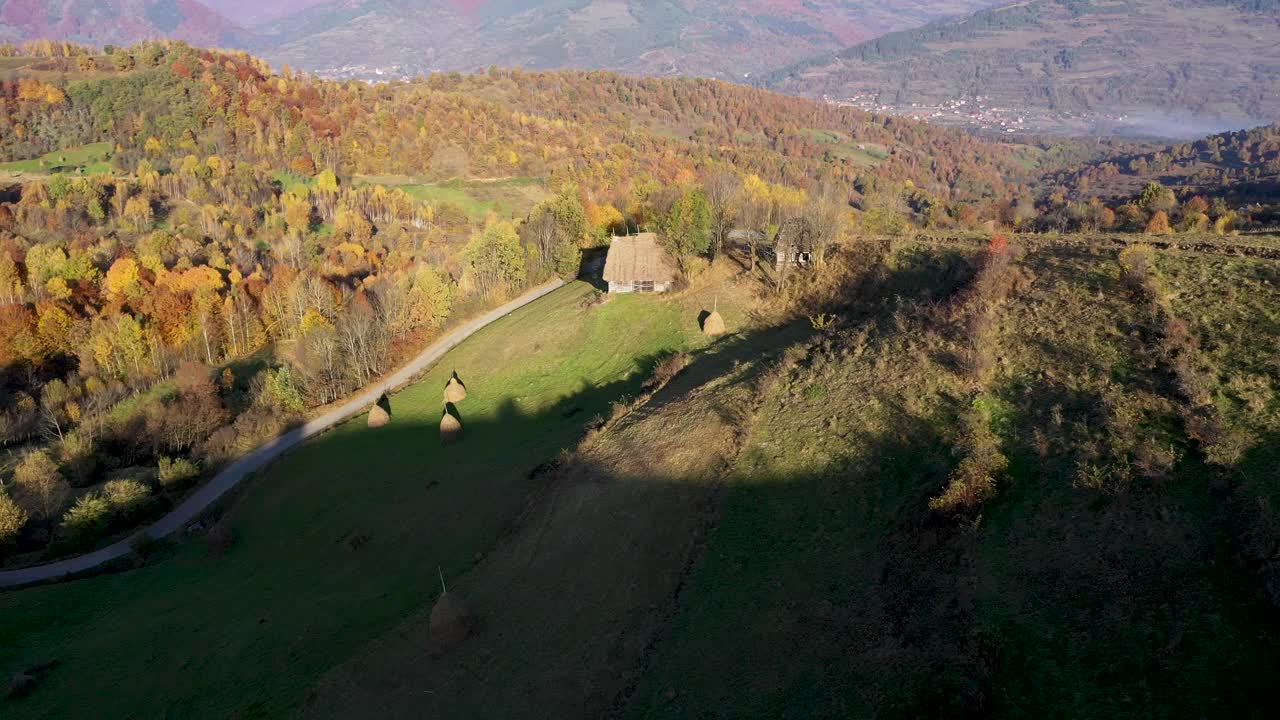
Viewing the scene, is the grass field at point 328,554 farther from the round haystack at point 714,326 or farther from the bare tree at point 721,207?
the bare tree at point 721,207

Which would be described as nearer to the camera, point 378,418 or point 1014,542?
point 1014,542

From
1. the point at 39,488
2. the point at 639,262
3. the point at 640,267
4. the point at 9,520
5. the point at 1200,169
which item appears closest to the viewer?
the point at 9,520

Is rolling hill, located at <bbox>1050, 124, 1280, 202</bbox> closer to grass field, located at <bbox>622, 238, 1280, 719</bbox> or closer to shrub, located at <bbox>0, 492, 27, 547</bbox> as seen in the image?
grass field, located at <bbox>622, 238, 1280, 719</bbox>

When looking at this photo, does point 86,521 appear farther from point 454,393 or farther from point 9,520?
point 454,393

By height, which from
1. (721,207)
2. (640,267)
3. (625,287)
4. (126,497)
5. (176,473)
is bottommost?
(176,473)

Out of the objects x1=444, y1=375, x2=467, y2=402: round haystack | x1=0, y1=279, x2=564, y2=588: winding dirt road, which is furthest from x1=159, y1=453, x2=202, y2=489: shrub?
x1=444, y1=375, x2=467, y2=402: round haystack

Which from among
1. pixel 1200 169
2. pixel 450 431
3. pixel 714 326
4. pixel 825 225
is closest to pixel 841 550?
pixel 714 326

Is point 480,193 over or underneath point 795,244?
underneath
